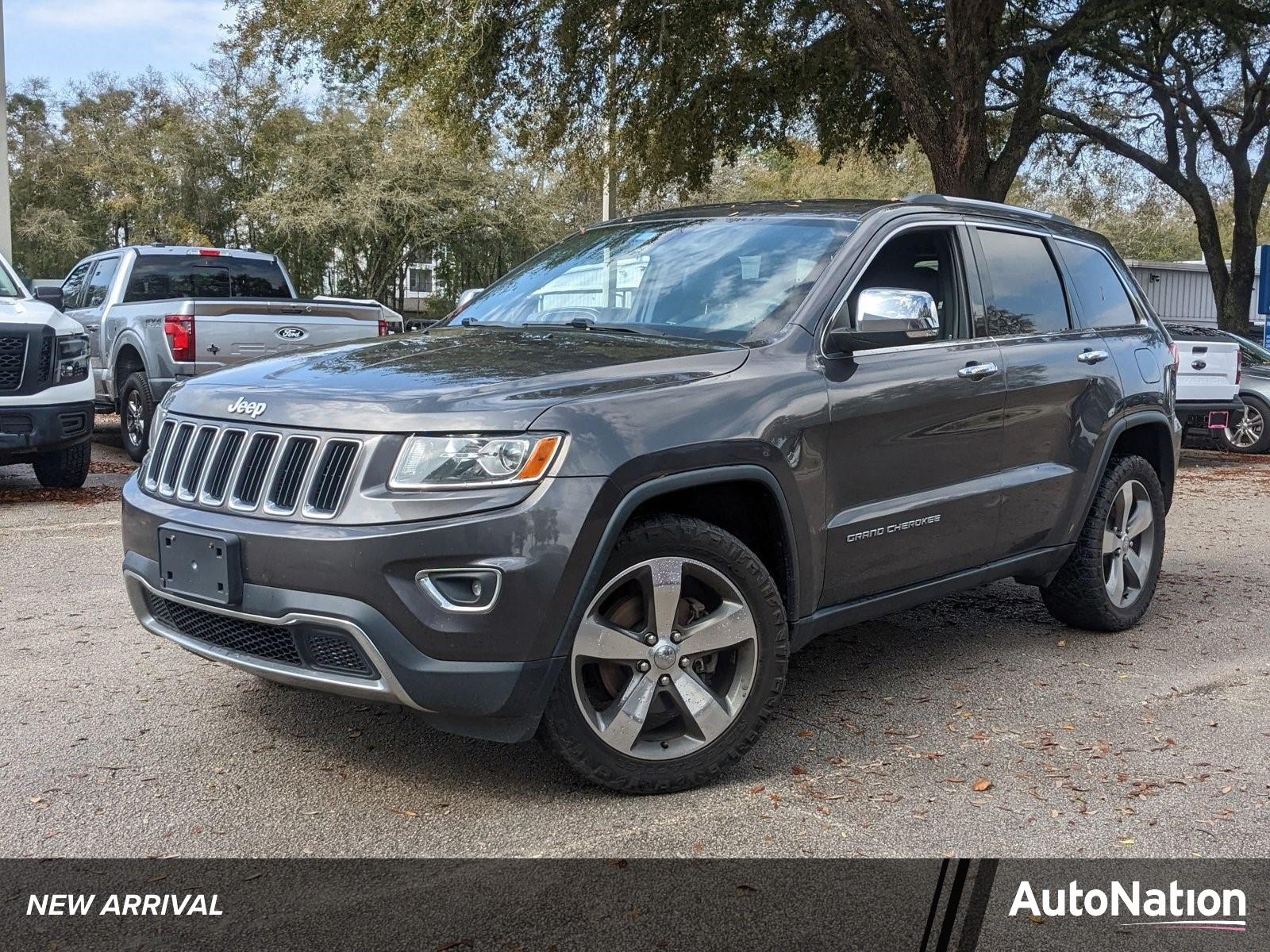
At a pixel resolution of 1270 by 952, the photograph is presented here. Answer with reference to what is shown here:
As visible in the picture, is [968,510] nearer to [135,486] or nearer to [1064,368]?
[1064,368]

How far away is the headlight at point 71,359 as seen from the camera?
31.6 feet

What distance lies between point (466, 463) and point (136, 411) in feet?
30.2

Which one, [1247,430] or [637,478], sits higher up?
[637,478]

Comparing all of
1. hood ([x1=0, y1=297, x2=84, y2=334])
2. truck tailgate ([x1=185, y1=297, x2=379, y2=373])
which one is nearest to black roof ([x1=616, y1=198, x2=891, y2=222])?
hood ([x1=0, y1=297, x2=84, y2=334])

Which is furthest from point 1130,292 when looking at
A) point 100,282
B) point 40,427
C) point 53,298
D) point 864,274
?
point 100,282

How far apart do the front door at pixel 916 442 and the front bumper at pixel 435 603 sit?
3.84 ft

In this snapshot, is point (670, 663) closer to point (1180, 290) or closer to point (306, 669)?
point (306, 669)

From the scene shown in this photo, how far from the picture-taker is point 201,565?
389 cm

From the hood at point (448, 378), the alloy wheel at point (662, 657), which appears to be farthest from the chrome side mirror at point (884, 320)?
the alloy wheel at point (662, 657)

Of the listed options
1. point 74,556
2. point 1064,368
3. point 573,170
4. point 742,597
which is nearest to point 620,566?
point 742,597

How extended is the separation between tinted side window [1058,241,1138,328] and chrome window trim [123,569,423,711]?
3765mm

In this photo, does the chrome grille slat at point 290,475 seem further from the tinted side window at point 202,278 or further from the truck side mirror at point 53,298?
the tinted side window at point 202,278

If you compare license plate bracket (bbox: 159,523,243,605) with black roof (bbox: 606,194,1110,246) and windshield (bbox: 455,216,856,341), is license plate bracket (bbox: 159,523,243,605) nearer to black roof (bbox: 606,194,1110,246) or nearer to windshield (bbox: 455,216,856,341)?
windshield (bbox: 455,216,856,341)

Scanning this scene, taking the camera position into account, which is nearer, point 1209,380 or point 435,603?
point 435,603
